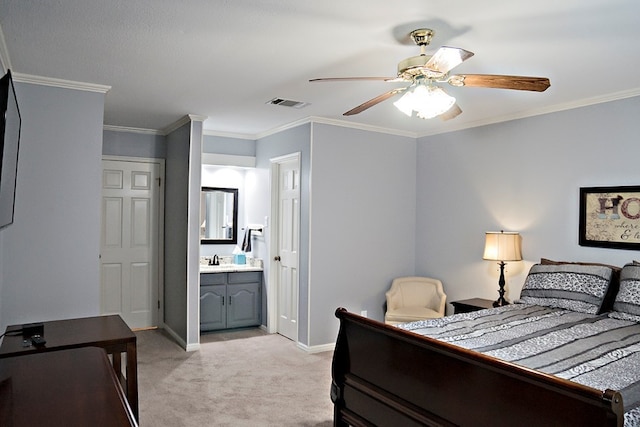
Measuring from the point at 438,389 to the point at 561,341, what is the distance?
0.89m

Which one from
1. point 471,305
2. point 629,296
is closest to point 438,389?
point 629,296

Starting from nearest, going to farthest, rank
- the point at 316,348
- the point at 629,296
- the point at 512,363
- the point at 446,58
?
the point at 512,363 < the point at 446,58 < the point at 629,296 < the point at 316,348

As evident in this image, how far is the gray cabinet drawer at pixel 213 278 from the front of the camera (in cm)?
534

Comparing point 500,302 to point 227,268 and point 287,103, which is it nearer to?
point 287,103

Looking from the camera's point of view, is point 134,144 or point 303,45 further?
point 134,144

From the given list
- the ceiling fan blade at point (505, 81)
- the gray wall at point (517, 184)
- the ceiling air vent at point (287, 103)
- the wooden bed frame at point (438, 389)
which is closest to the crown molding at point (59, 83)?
the ceiling air vent at point (287, 103)

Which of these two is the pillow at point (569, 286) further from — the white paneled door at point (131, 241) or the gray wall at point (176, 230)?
the white paneled door at point (131, 241)

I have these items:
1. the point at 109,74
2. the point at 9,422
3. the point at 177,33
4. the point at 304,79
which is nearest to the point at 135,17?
the point at 177,33

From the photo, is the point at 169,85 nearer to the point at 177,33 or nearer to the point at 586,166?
the point at 177,33

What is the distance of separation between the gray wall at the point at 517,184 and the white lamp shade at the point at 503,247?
16 centimetres

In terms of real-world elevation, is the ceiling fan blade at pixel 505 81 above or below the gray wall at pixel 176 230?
above

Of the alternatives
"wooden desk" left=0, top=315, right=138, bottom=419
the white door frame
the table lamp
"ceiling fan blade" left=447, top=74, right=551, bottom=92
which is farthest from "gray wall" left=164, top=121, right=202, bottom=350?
"ceiling fan blade" left=447, top=74, right=551, bottom=92

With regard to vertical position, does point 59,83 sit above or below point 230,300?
above

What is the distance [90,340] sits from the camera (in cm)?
250
